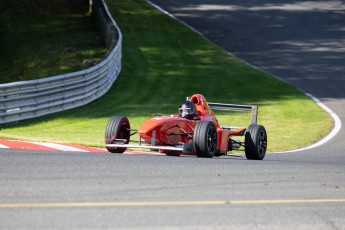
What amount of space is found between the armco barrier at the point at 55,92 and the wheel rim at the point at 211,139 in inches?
337

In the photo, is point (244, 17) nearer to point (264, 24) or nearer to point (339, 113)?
point (264, 24)

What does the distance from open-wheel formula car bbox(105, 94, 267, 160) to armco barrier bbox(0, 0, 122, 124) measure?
759 cm

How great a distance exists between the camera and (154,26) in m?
39.4

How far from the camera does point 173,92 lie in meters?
28.0

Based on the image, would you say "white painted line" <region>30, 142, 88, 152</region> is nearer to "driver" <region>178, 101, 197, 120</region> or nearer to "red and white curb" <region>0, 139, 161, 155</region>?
"red and white curb" <region>0, 139, 161, 155</region>

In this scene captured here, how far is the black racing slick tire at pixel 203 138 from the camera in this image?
13719 millimetres

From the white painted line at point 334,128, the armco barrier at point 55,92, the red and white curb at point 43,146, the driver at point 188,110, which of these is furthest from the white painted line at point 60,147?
the armco barrier at point 55,92

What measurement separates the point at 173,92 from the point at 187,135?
44.0 feet

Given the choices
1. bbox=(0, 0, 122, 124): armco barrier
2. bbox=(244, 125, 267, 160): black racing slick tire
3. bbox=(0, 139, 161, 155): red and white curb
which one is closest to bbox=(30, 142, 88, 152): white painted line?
bbox=(0, 139, 161, 155): red and white curb

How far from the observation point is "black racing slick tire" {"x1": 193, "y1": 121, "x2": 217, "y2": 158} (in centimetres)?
1372

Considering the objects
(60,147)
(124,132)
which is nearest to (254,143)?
(124,132)

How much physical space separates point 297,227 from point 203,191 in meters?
1.89

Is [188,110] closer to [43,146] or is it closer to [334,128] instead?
[43,146]

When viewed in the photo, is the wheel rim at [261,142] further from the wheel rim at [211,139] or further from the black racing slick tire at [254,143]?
the wheel rim at [211,139]
